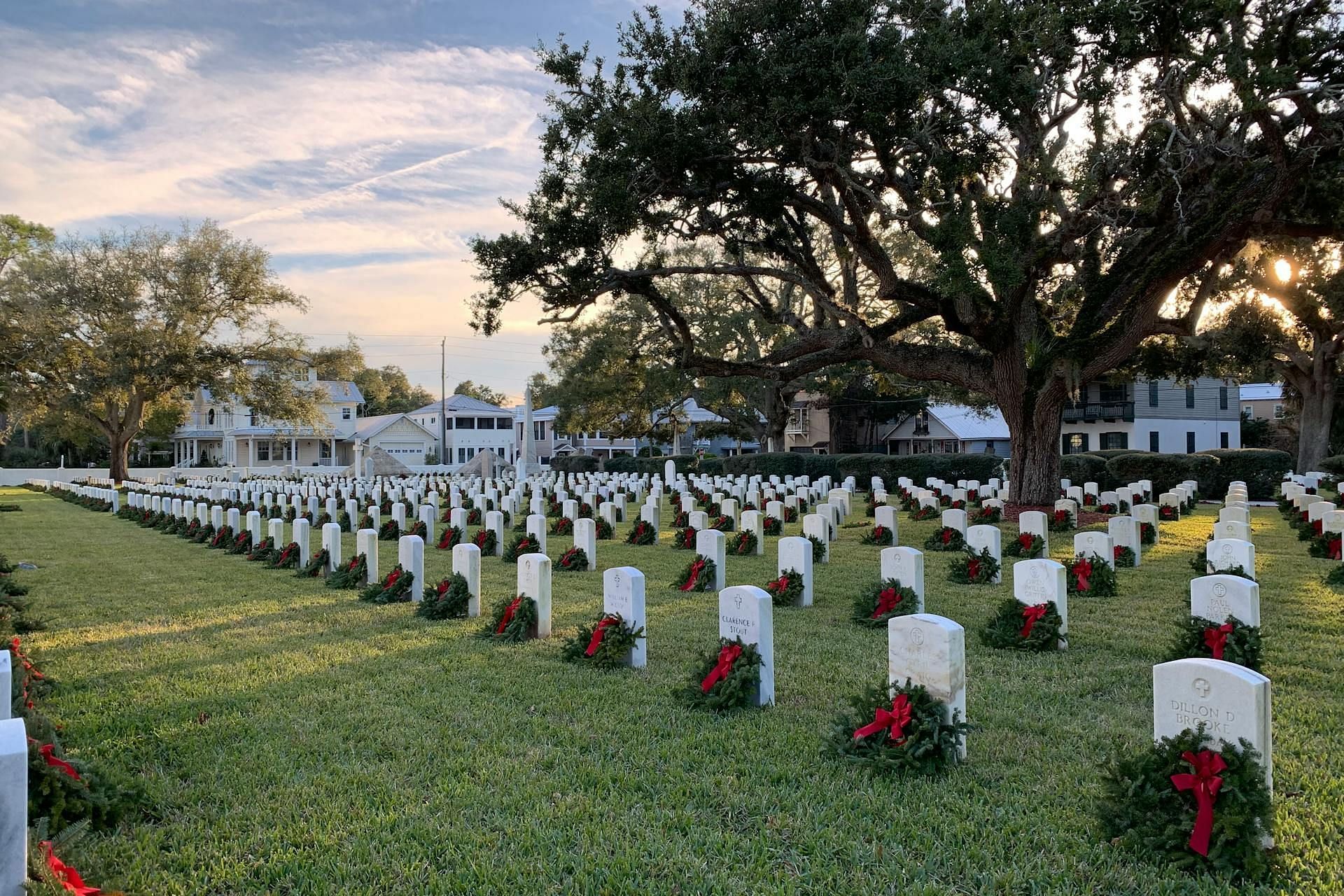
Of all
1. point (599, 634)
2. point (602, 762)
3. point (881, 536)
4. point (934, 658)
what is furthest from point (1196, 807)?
point (881, 536)

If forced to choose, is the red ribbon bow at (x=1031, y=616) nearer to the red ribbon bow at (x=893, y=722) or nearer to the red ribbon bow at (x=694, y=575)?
the red ribbon bow at (x=893, y=722)

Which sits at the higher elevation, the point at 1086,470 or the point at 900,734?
the point at 1086,470

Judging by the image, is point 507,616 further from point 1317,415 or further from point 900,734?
point 1317,415

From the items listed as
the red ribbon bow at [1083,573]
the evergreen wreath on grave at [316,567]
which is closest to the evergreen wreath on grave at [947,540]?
the red ribbon bow at [1083,573]

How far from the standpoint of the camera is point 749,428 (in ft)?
147

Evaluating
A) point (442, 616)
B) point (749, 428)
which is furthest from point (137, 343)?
point (442, 616)

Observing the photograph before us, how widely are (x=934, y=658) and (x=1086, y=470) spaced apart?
2567cm

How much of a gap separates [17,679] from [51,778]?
190cm

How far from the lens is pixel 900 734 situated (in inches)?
180

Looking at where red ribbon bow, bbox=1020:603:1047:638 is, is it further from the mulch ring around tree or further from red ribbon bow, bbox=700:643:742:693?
the mulch ring around tree

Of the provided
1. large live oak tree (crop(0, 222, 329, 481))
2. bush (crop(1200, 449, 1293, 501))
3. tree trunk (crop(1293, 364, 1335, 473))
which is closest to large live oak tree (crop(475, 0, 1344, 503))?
bush (crop(1200, 449, 1293, 501))

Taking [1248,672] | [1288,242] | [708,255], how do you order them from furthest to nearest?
[708,255] < [1288,242] < [1248,672]

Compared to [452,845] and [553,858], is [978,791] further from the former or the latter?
[452,845]

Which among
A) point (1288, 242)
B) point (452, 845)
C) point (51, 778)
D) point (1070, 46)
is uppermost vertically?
point (1070, 46)
